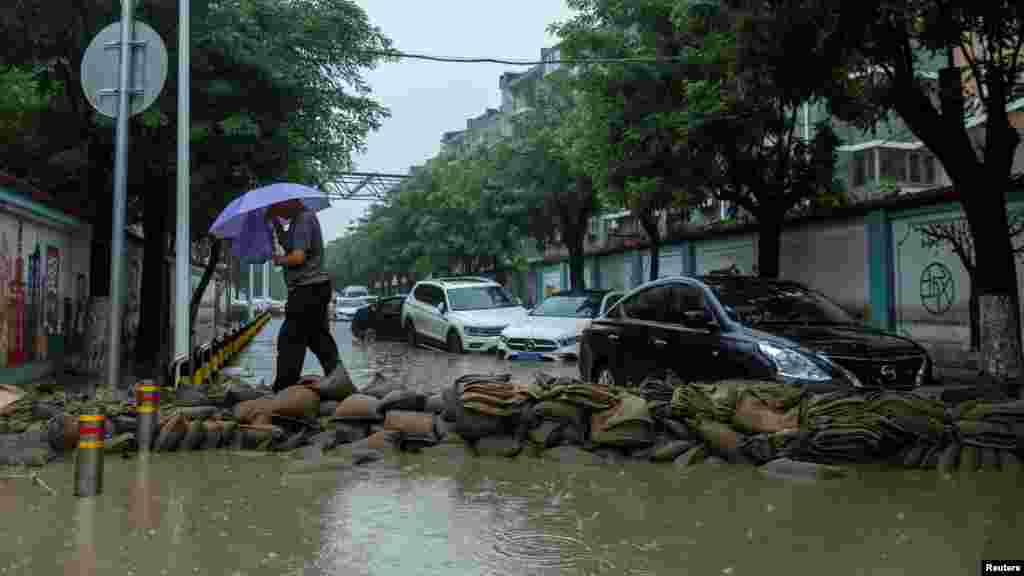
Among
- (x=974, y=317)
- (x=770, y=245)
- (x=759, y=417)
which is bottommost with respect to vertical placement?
(x=759, y=417)

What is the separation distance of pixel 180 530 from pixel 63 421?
2.88m

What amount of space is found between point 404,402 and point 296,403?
86 cm

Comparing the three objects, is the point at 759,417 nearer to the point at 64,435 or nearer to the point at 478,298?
the point at 64,435

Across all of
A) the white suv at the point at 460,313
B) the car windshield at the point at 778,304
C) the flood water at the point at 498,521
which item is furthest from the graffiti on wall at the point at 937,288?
the flood water at the point at 498,521

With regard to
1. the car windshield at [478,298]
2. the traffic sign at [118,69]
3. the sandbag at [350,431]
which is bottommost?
the sandbag at [350,431]

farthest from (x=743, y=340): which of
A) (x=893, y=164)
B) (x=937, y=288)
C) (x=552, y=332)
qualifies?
(x=893, y=164)

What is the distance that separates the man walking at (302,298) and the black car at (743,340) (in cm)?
302

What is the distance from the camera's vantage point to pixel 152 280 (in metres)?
17.8

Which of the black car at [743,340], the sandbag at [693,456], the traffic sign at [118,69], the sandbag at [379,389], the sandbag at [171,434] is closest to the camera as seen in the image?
the sandbag at [693,456]

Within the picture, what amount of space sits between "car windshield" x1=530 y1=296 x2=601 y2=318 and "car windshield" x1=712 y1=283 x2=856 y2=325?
958 cm

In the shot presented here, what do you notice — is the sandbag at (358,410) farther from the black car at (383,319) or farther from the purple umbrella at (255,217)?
the black car at (383,319)

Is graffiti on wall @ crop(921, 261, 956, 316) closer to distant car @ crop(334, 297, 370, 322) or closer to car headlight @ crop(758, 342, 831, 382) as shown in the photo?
car headlight @ crop(758, 342, 831, 382)

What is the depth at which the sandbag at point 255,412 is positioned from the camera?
733cm

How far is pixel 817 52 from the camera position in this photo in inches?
424
